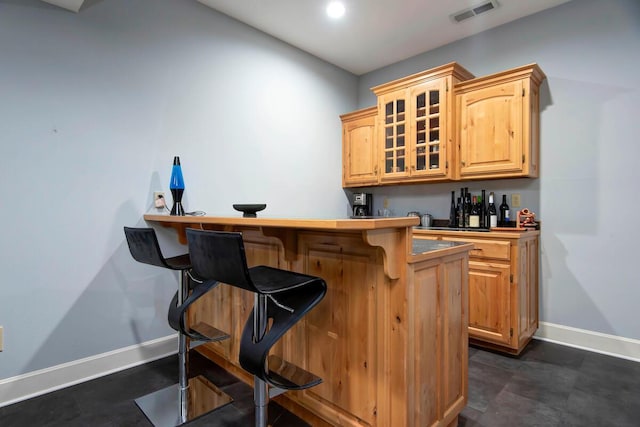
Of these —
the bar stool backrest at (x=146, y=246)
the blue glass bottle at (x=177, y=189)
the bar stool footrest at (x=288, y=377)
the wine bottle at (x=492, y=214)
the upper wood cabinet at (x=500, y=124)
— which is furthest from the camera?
the wine bottle at (x=492, y=214)

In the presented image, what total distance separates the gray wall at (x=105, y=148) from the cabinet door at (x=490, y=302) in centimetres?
207

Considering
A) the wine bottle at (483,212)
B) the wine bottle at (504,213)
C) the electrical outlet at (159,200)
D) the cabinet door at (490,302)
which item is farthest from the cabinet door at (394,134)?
the electrical outlet at (159,200)

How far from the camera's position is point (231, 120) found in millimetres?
3021

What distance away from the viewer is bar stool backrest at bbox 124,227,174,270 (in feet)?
5.48

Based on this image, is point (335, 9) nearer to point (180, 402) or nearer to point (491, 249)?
point (491, 249)

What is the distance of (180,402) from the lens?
6.23 ft

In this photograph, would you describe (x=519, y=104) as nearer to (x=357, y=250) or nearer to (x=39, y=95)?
(x=357, y=250)

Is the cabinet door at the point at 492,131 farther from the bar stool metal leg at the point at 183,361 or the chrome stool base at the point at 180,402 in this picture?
the chrome stool base at the point at 180,402

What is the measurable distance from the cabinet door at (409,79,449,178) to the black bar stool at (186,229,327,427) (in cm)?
220

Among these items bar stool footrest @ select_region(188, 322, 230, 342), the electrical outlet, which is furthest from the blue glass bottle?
bar stool footrest @ select_region(188, 322, 230, 342)

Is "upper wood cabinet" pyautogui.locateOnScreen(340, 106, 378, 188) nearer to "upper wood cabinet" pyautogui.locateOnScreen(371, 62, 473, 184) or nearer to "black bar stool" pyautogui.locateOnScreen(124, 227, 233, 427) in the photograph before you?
"upper wood cabinet" pyautogui.locateOnScreen(371, 62, 473, 184)

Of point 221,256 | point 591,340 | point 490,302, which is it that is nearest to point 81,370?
point 221,256

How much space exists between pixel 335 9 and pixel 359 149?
1.53 m

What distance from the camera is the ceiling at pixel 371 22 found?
2818 millimetres
